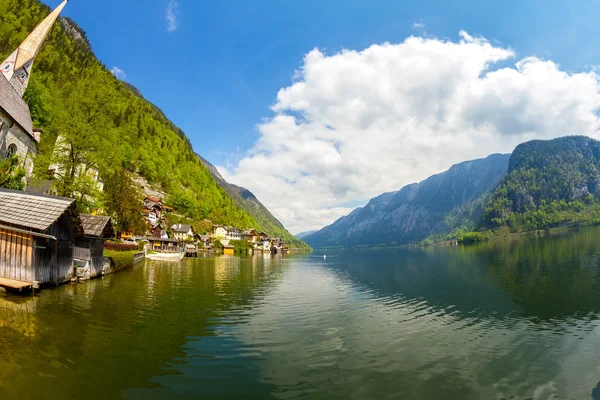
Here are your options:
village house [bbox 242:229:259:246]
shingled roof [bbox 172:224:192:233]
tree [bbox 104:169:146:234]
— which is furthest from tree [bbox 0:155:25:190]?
village house [bbox 242:229:259:246]

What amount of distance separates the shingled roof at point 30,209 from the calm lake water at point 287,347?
4.79m

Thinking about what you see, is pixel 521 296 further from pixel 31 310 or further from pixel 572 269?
pixel 31 310

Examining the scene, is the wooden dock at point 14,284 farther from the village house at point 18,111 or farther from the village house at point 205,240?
the village house at point 205,240

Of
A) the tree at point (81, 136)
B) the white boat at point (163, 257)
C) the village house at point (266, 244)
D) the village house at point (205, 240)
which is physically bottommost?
the village house at point (266, 244)

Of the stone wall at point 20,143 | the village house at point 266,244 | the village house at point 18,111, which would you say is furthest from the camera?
the village house at point 266,244

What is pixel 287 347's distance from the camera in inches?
577

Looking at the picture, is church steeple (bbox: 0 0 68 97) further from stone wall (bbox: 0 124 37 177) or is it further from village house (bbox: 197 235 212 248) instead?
village house (bbox: 197 235 212 248)

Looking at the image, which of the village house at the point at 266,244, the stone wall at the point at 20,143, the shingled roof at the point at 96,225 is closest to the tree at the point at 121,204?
the stone wall at the point at 20,143

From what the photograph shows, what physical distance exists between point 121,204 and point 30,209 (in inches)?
1789

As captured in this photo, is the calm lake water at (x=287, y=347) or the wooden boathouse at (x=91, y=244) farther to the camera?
the wooden boathouse at (x=91, y=244)

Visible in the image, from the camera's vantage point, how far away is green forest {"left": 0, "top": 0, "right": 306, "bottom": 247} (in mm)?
38812

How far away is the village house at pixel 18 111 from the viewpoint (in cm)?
4644

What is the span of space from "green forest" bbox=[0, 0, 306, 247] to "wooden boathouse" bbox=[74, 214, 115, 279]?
7853mm

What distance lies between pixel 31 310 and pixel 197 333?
Answer: 30.1 ft
